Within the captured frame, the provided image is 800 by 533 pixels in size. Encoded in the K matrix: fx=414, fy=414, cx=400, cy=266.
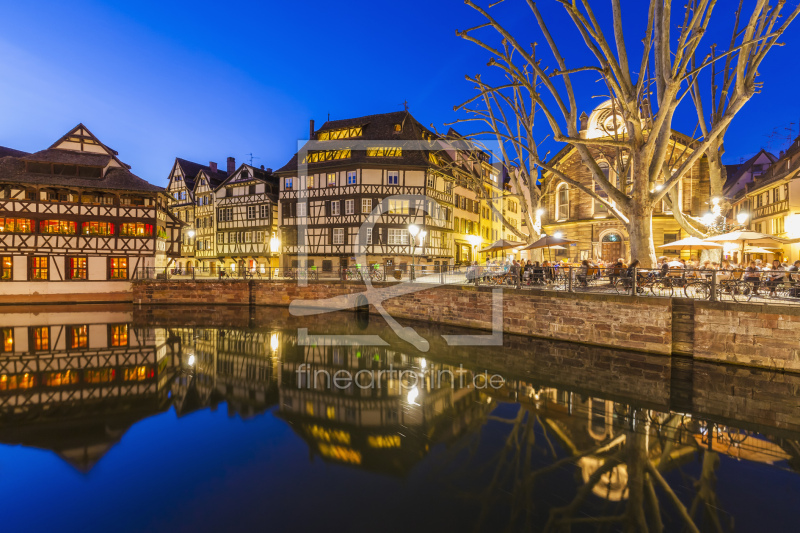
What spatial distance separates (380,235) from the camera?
31125mm

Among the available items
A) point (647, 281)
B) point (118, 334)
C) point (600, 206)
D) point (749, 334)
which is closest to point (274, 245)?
point (118, 334)

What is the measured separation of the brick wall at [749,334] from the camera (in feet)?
33.4

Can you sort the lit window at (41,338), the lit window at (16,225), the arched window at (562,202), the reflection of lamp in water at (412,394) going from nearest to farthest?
the reflection of lamp in water at (412,394) < the lit window at (41,338) < the lit window at (16,225) < the arched window at (562,202)

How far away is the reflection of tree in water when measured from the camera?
5.07 m

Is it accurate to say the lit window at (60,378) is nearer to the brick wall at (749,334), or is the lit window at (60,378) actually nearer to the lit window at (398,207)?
the brick wall at (749,334)

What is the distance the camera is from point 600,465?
20.6 feet

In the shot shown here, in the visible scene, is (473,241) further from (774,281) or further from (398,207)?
(774,281)

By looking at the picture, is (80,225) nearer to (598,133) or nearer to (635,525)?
(635,525)

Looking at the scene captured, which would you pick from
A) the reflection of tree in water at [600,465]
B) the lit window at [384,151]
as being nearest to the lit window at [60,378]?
the reflection of tree in water at [600,465]

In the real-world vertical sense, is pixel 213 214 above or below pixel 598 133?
below

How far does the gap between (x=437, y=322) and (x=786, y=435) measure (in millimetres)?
13287

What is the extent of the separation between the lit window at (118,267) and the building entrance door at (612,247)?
32560mm

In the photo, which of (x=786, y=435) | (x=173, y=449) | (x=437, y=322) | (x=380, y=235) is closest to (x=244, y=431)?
(x=173, y=449)

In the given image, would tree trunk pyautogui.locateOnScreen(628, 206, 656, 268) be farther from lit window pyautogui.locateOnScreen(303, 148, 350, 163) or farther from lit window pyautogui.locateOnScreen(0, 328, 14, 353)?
lit window pyautogui.locateOnScreen(303, 148, 350, 163)
